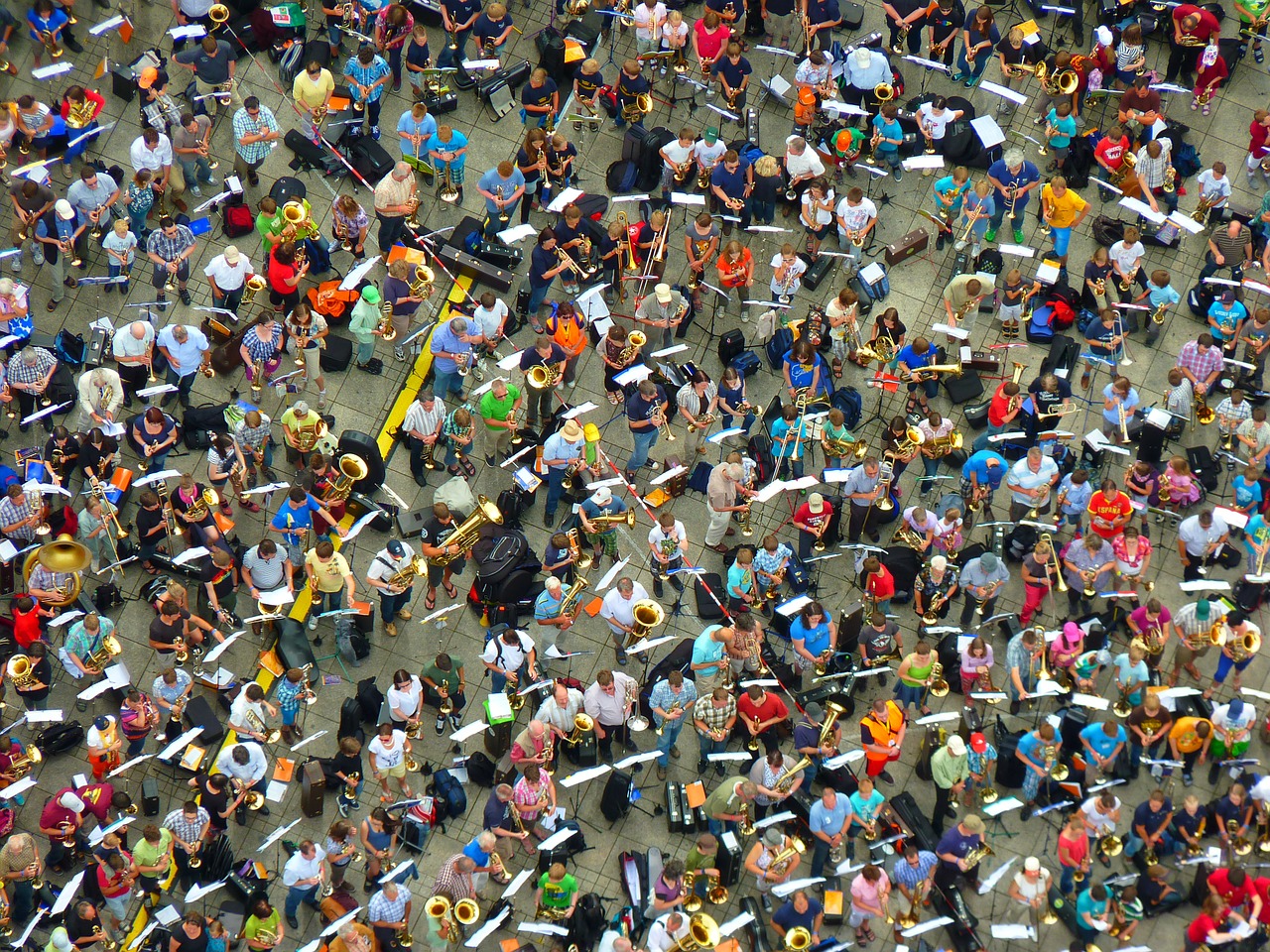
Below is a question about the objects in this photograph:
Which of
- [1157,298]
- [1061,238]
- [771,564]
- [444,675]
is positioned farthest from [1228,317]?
[444,675]

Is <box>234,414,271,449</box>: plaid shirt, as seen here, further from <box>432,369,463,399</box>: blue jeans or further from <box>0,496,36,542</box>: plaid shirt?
<box>0,496,36,542</box>: plaid shirt

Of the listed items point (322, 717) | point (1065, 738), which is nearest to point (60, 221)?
point (322, 717)

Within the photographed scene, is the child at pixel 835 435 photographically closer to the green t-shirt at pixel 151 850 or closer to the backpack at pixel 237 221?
the backpack at pixel 237 221

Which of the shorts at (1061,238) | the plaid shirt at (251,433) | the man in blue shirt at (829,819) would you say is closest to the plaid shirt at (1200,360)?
the shorts at (1061,238)

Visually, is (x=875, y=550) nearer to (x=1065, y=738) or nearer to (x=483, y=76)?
(x=1065, y=738)

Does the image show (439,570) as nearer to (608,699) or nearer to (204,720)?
(608,699)

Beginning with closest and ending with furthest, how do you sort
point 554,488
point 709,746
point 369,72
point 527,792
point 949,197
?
point 527,792
point 709,746
point 554,488
point 949,197
point 369,72
